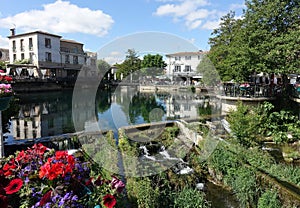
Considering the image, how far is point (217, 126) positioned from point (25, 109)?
1747 cm

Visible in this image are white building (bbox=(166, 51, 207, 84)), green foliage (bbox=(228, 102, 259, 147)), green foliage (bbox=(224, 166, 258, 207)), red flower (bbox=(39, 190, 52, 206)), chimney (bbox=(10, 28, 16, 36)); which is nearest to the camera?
red flower (bbox=(39, 190, 52, 206))

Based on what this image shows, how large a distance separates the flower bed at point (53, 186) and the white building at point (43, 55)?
3552 cm

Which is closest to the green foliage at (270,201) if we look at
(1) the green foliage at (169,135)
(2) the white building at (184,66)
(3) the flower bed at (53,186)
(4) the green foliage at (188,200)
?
(4) the green foliage at (188,200)

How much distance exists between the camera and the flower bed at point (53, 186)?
6.88 feet

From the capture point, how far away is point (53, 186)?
7.38 feet

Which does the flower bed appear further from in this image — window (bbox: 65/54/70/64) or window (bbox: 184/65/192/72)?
window (bbox: 184/65/192/72)

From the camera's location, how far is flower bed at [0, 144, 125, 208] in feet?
6.88

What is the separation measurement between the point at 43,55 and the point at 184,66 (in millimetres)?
27657

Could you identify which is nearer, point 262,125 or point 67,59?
point 262,125

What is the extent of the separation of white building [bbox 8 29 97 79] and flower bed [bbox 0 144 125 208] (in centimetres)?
3552

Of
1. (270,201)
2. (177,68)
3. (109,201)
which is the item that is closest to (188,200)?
(270,201)

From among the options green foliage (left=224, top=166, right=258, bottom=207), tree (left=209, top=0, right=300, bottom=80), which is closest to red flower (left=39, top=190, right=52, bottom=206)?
green foliage (left=224, top=166, right=258, bottom=207)

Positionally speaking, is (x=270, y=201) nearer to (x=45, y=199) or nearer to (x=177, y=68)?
(x=45, y=199)

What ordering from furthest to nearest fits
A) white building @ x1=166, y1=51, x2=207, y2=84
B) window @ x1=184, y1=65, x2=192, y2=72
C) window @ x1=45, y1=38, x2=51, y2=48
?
window @ x1=184, y1=65, x2=192, y2=72
white building @ x1=166, y1=51, x2=207, y2=84
window @ x1=45, y1=38, x2=51, y2=48
